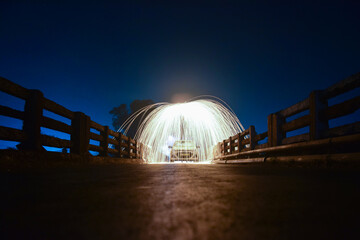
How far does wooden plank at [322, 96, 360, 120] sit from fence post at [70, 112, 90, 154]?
6.73 m

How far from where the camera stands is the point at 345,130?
4.03 m

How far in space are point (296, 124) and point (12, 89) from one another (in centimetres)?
675

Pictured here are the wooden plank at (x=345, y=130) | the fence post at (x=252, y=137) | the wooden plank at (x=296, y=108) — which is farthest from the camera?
the fence post at (x=252, y=137)

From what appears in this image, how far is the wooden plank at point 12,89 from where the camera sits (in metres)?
3.99

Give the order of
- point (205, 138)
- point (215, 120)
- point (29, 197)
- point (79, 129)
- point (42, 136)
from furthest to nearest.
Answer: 1. point (205, 138)
2. point (215, 120)
3. point (79, 129)
4. point (42, 136)
5. point (29, 197)

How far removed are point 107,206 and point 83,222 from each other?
0.23 metres

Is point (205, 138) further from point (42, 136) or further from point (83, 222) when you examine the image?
point (83, 222)

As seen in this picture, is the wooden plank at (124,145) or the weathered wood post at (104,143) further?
the wooden plank at (124,145)

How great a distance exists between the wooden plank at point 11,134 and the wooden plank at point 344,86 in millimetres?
6494

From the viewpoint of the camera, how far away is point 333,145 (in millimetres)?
3961

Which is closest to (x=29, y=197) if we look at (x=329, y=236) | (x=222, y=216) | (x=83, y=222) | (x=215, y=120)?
(x=83, y=222)

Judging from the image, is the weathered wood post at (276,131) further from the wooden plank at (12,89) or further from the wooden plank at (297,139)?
the wooden plank at (12,89)

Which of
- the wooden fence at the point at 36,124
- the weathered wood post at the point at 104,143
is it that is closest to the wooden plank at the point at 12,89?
the wooden fence at the point at 36,124

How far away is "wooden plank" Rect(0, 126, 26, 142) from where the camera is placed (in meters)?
3.94
